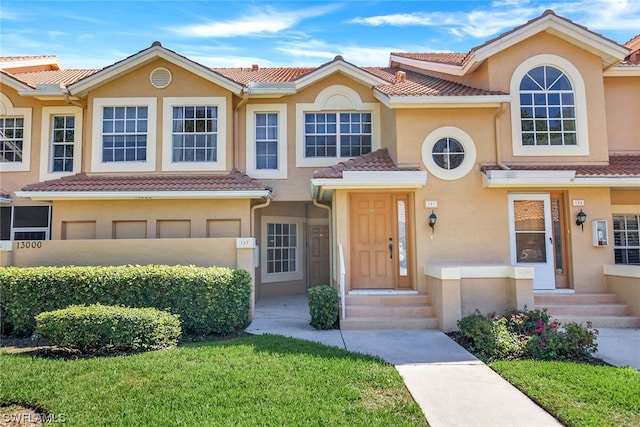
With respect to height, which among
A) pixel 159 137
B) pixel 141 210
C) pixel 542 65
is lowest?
pixel 141 210

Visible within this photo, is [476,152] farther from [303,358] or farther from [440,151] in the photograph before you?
[303,358]

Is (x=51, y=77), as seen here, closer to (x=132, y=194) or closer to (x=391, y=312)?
(x=132, y=194)

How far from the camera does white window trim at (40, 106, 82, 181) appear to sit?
12859 mm

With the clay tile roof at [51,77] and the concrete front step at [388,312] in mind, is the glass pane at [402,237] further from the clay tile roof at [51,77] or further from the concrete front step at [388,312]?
the clay tile roof at [51,77]

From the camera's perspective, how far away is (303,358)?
654cm

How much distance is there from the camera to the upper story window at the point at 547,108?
11.0 meters

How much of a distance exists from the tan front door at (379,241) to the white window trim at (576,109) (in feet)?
11.7

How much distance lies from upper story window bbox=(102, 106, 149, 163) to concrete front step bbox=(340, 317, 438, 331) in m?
8.23

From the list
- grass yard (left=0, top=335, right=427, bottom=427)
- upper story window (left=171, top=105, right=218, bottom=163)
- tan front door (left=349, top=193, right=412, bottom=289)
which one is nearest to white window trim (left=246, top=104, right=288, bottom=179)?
upper story window (left=171, top=105, right=218, bottom=163)

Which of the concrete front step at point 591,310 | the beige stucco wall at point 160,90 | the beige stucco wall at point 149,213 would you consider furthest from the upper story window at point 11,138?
the concrete front step at point 591,310

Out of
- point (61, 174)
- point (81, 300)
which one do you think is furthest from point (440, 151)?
point (61, 174)

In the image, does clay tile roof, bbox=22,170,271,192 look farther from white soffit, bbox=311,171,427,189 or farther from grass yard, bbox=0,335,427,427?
grass yard, bbox=0,335,427,427

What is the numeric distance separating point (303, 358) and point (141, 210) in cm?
781

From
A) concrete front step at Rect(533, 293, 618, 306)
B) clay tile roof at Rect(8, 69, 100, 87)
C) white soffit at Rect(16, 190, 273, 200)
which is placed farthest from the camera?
clay tile roof at Rect(8, 69, 100, 87)
